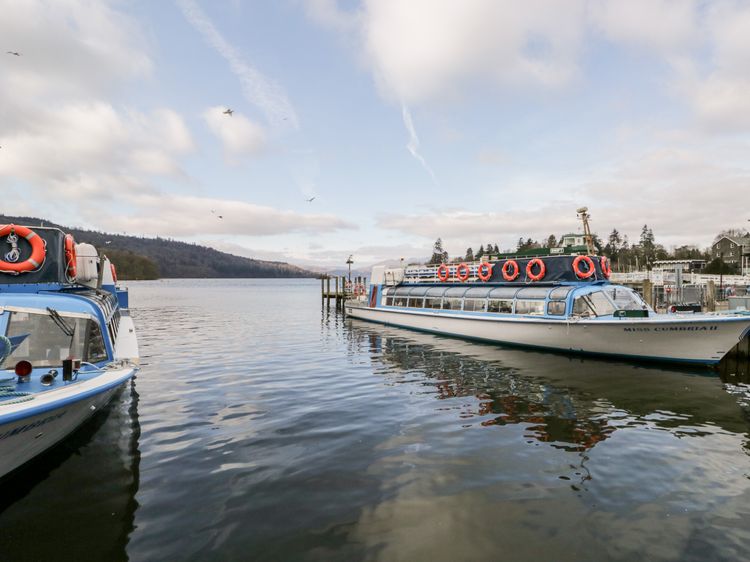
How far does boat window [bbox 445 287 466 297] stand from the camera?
27.7 metres

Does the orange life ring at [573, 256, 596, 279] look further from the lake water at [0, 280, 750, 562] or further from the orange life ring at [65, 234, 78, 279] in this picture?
the orange life ring at [65, 234, 78, 279]

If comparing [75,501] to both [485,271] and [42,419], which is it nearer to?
[42,419]

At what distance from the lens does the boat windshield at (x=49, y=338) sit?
8555mm

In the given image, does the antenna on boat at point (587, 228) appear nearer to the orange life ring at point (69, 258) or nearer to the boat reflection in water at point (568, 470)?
the boat reflection in water at point (568, 470)

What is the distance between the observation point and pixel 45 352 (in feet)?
28.9

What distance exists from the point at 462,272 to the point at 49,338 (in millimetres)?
23524

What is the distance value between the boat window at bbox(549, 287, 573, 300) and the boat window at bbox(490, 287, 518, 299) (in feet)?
8.67

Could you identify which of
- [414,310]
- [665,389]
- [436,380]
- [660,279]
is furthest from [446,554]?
[660,279]

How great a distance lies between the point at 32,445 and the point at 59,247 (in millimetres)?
5921

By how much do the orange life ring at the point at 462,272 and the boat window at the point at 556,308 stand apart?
23.6 feet

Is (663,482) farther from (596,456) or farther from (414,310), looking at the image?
(414,310)

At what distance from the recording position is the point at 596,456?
349 inches

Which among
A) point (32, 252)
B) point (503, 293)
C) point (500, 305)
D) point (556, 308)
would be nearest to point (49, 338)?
point (32, 252)

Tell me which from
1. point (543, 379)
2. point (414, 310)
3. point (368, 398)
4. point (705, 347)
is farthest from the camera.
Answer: point (414, 310)
